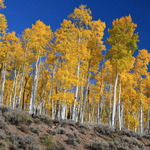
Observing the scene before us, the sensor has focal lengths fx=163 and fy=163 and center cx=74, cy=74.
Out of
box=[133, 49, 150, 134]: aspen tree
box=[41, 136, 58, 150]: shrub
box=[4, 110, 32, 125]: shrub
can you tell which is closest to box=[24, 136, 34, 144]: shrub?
box=[41, 136, 58, 150]: shrub

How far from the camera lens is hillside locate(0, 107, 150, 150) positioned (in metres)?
9.28

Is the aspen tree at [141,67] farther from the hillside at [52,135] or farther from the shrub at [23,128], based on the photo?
the shrub at [23,128]

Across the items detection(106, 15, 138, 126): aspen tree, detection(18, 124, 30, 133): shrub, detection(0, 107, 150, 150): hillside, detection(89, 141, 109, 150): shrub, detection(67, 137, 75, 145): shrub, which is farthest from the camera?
detection(106, 15, 138, 126): aspen tree

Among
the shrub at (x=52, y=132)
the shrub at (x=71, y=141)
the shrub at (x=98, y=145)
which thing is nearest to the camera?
Answer: the shrub at (x=71, y=141)

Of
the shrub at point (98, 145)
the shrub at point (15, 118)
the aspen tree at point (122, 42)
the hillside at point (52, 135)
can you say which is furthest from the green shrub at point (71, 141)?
the aspen tree at point (122, 42)

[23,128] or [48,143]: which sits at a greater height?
[23,128]

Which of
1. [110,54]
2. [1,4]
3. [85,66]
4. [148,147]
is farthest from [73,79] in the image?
[148,147]

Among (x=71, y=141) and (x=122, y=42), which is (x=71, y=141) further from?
(x=122, y=42)

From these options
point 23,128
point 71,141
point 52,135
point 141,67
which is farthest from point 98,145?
point 141,67

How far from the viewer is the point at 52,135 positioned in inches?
457

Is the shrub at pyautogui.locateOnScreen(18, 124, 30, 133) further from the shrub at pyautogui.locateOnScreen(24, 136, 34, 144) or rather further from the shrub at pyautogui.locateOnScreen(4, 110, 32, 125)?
the shrub at pyautogui.locateOnScreen(24, 136, 34, 144)

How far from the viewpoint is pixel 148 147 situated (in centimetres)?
1490

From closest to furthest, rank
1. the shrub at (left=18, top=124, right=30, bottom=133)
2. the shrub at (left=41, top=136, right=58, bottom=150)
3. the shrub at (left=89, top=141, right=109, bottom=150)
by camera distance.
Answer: the shrub at (left=41, top=136, right=58, bottom=150) < the shrub at (left=18, top=124, right=30, bottom=133) < the shrub at (left=89, top=141, right=109, bottom=150)

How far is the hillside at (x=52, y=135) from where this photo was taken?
9.28m
